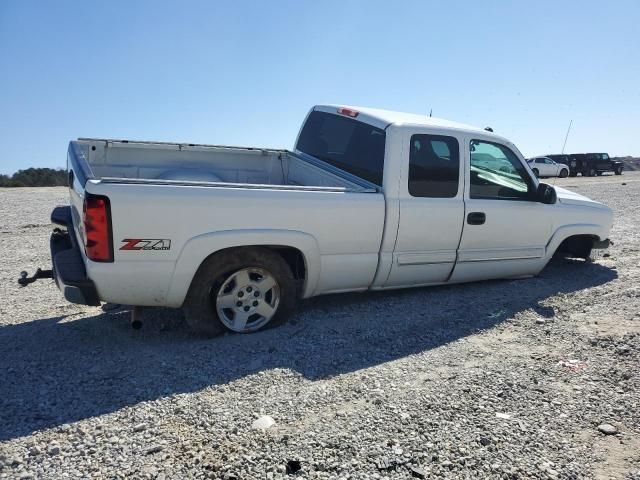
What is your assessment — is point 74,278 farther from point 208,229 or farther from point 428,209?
point 428,209

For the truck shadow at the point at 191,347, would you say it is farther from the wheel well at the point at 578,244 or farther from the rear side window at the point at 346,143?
the wheel well at the point at 578,244

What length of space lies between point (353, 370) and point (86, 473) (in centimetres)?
186

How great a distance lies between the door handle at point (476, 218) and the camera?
5219 millimetres

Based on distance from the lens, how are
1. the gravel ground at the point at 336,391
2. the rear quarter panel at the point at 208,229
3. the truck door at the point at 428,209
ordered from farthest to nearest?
the truck door at the point at 428,209, the rear quarter panel at the point at 208,229, the gravel ground at the point at 336,391

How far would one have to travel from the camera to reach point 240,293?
4273mm

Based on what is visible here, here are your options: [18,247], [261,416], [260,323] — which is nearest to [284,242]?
[260,323]

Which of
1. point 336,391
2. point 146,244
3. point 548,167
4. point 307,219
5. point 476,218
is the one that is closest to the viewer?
point 336,391

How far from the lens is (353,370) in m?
3.74

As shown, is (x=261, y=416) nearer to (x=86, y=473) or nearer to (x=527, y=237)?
(x=86, y=473)

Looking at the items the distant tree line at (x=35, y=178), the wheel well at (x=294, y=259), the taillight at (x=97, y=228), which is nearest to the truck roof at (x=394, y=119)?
the wheel well at (x=294, y=259)

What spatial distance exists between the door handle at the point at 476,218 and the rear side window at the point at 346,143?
3.54 ft

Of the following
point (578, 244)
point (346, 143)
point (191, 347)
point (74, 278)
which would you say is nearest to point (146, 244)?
point (74, 278)

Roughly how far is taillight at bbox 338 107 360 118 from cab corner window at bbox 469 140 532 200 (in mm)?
1244

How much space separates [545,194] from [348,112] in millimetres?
2352
